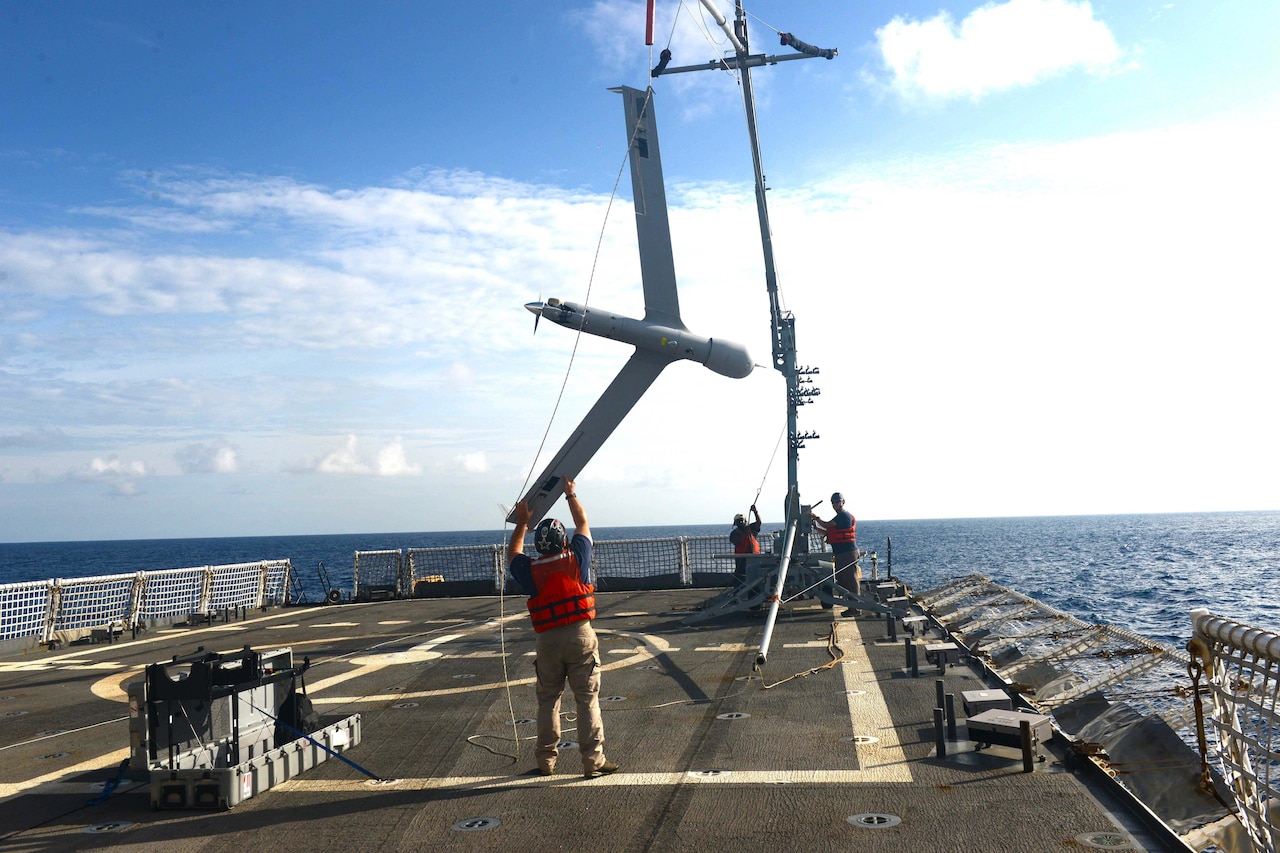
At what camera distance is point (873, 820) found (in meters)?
6.78

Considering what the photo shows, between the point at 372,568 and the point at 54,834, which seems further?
the point at 372,568

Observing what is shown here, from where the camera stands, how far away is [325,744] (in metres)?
9.02

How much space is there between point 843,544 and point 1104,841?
1388 centimetres

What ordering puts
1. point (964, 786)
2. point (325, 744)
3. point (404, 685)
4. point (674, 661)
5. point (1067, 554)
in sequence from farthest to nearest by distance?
point (1067, 554), point (674, 661), point (404, 685), point (325, 744), point (964, 786)

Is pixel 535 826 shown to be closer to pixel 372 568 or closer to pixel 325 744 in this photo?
pixel 325 744

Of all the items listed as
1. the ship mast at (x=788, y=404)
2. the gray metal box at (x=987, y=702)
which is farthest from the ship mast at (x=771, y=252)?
the gray metal box at (x=987, y=702)

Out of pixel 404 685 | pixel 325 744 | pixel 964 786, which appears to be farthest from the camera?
pixel 404 685

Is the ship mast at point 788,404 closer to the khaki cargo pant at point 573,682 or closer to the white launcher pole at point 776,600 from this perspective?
the white launcher pole at point 776,600

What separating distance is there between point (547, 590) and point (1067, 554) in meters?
101

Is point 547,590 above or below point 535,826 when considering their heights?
above

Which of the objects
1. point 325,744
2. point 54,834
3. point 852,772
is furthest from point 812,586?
point 54,834

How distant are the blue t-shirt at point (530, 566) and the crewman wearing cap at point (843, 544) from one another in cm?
1249

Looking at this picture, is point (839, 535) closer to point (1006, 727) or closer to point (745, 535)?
point (745, 535)

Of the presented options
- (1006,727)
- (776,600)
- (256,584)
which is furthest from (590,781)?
(256,584)
